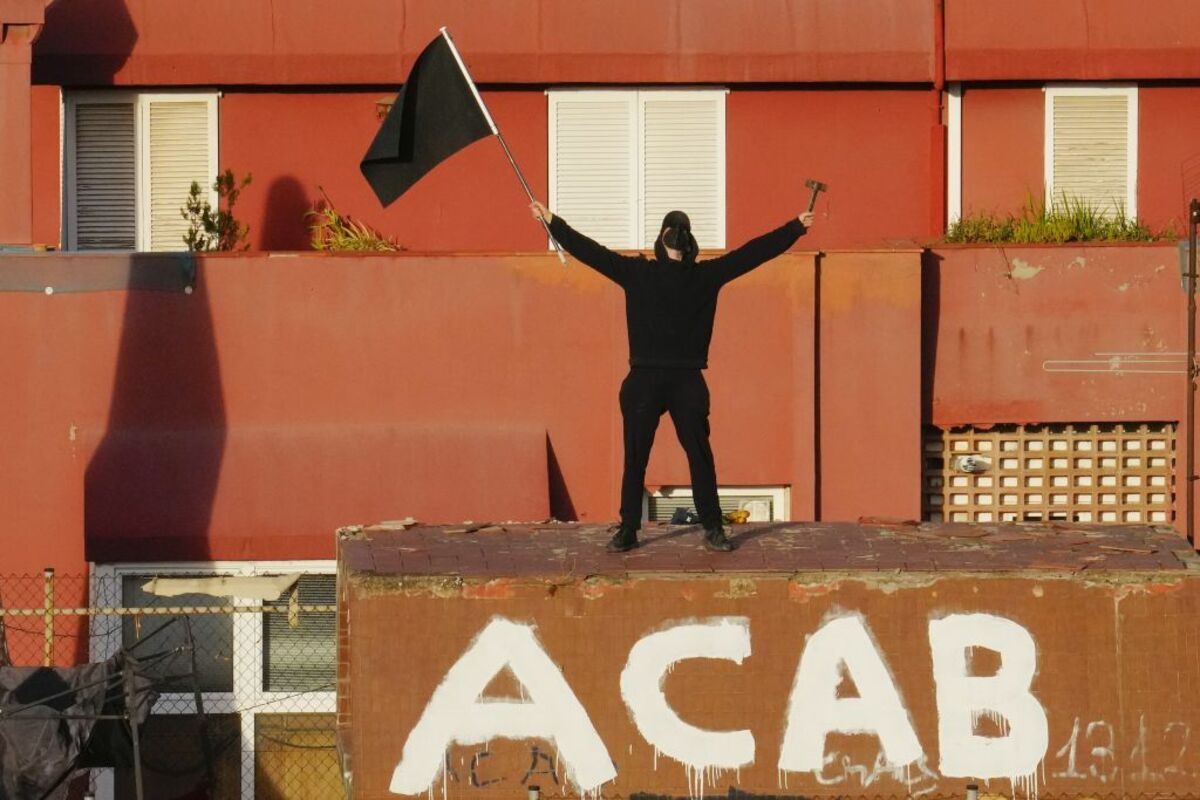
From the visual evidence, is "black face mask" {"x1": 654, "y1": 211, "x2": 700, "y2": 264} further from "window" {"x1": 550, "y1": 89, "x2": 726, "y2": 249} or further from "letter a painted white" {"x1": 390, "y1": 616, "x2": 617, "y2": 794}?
"window" {"x1": 550, "y1": 89, "x2": 726, "y2": 249}

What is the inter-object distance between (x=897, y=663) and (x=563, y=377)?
568 centimetres

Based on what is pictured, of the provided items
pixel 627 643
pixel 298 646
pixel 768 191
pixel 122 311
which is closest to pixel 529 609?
pixel 627 643

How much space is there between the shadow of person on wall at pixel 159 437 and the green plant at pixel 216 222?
97 centimetres

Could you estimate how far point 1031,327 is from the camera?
16266 mm

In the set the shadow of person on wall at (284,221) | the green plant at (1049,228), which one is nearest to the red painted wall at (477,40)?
the shadow of person on wall at (284,221)

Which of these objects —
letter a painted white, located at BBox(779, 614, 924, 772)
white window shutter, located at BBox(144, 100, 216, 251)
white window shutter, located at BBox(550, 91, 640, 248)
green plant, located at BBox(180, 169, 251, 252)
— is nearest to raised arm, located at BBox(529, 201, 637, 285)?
letter a painted white, located at BBox(779, 614, 924, 772)

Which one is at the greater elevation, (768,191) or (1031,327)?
(768,191)

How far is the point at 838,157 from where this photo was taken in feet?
58.3

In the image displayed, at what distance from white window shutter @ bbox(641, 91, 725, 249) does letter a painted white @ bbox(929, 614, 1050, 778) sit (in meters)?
7.42

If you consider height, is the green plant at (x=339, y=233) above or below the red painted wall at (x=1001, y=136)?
below

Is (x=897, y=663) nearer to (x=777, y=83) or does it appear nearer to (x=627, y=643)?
(x=627, y=643)

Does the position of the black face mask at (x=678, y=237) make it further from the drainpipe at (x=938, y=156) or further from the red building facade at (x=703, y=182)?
the drainpipe at (x=938, y=156)

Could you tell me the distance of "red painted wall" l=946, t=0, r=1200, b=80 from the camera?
17422 mm

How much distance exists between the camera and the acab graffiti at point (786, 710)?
10.4m
